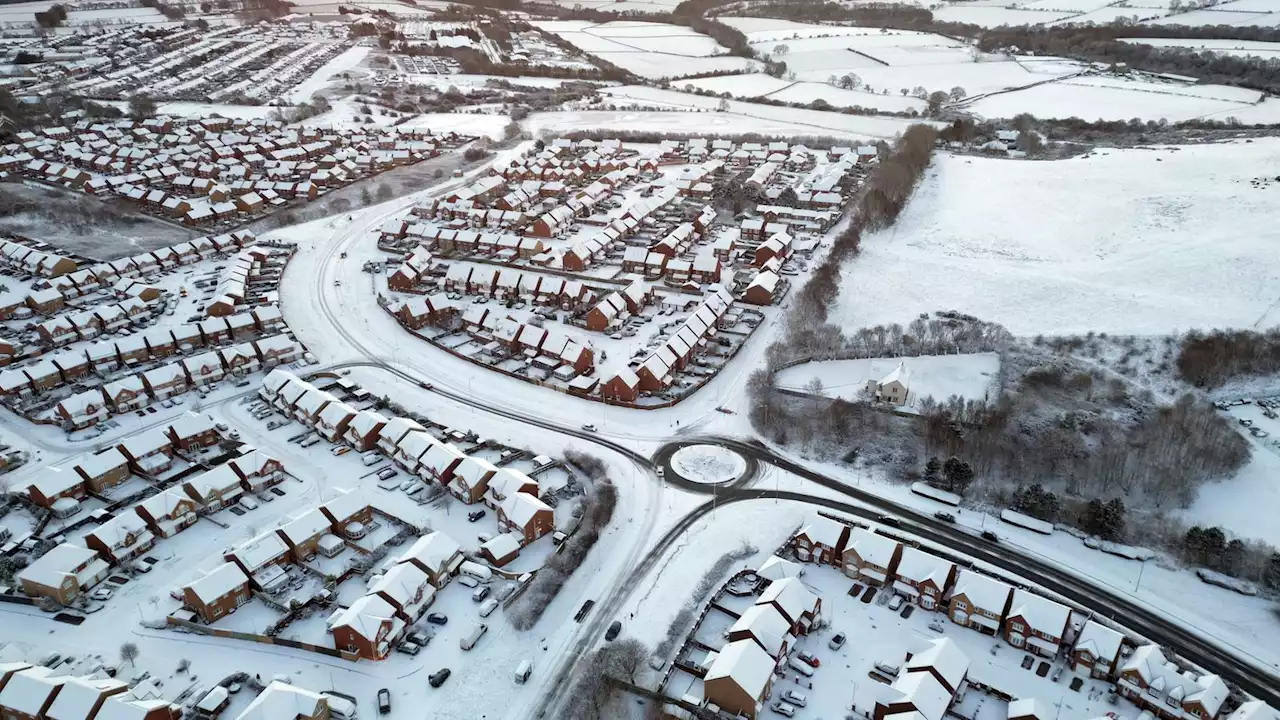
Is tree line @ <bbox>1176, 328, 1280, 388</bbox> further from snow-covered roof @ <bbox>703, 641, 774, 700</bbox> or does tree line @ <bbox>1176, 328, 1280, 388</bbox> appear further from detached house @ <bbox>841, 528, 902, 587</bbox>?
snow-covered roof @ <bbox>703, 641, 774, 700</bbox>

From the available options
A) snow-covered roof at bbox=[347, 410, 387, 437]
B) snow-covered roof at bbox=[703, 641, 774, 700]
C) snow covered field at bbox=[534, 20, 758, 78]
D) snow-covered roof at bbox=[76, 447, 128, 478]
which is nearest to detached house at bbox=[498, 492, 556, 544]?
snow-covered roof at bbox=[347, 410, 387, 437]

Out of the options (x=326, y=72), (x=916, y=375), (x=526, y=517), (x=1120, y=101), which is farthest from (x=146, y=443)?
(x=1120, y=101)

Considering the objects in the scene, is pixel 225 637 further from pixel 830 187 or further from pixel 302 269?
pixel 830 187

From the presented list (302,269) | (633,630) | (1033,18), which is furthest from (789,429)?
(1033,18)

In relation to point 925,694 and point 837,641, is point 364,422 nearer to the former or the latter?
point 837,641

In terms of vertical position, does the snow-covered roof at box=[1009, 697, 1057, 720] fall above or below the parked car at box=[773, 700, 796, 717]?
above

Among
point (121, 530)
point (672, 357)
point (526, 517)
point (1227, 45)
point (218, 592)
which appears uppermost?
point (1227, 45)

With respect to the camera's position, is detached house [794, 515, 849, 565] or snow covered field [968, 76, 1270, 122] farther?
snow covered field [968, 76, 1270, 122]
